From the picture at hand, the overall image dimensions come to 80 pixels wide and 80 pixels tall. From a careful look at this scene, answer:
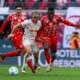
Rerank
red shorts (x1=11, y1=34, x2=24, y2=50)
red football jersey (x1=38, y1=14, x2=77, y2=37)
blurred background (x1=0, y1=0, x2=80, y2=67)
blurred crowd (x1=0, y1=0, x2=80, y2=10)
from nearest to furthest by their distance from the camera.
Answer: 1. red football jersey (x1=38, y1=14, x2=77, y2=37)
2. red shorts (x1=11, y1=34, x2=24, y2=50)
3. blurred background (x1=0, y1=0, x2=80, y2=67)
4. blurred crowd (x1=0, y1=0, x2=80, y2=10)

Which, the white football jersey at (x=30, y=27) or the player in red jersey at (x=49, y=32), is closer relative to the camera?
the white football jersey at (x=30, y=27)

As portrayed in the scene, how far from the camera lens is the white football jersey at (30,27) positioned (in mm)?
17688

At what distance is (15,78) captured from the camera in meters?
16.0

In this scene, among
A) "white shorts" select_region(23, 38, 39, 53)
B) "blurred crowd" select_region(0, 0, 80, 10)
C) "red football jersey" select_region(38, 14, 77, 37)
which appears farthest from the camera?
A: "blurred crowd" select_region(0, 0, 80, 10)

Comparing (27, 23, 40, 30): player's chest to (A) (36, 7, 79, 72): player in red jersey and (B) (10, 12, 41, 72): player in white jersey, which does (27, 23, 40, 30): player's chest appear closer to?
(B) (10, 12, 41, 72): player in white jersey

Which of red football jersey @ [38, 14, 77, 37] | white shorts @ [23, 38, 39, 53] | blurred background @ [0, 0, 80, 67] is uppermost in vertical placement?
red football jersey @ [38, 14, 77, 37]

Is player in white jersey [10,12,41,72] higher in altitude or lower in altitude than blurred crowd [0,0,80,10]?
higher

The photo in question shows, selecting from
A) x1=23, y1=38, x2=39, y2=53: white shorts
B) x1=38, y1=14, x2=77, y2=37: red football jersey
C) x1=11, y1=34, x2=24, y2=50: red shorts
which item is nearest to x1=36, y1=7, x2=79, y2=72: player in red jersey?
x1=38, y1=14, x2=77, y2=37: red football jersey

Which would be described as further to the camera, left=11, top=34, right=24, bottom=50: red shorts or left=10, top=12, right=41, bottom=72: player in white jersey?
left=11, top=34, right=24, bottom=50: red shorts

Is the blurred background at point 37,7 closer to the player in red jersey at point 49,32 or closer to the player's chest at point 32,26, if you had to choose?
the player in red jersey at point 49,32

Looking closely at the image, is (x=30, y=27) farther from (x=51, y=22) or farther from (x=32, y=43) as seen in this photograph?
(x=51, y=22)

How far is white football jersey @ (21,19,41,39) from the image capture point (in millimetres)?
17688

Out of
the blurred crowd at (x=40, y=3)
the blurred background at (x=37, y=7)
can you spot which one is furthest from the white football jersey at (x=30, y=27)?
the blurred crowd at (x=40, y=3)

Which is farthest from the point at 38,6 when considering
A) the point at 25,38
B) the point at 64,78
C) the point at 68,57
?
the point at 64,78
